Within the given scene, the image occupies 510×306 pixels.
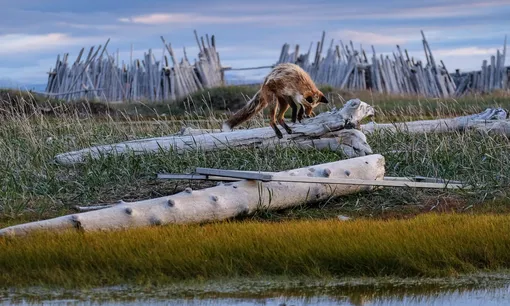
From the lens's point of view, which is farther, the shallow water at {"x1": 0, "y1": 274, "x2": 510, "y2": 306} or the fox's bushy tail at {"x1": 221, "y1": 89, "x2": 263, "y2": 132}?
the fox's bushy tail at {"x1": 221, "y1": 89, "x2": 263, "y2": 132}

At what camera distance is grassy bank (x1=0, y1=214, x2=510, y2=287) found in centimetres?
727

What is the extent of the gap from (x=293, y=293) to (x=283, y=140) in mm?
5023

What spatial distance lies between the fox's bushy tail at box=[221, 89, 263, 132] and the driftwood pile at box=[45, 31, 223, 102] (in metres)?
20.2

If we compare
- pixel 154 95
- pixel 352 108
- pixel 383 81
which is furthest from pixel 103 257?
pixel 383 81

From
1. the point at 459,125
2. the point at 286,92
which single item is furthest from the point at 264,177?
the point at 459,125

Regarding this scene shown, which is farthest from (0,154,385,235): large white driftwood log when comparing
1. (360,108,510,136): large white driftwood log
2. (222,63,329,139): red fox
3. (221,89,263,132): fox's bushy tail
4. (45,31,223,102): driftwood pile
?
(45,31,223,102): driftwood pile

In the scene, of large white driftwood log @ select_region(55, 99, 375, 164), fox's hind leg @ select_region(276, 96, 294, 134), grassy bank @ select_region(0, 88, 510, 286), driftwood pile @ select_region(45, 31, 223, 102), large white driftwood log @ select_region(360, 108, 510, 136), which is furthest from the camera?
driftwood pile @ select_region(45, 31, 223, 102)

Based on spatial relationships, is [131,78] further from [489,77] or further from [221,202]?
[221,202]

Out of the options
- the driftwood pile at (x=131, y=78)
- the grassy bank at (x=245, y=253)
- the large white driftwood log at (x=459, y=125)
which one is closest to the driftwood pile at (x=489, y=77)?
the driftwood pile at (x=131, y=78)

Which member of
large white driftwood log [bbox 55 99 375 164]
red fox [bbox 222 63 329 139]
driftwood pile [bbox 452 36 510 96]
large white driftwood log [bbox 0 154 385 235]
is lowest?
driftwood pile [bbox 452 36 510 96]

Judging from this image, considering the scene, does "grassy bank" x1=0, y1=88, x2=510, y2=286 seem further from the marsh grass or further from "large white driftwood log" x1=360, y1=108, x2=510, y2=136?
"large white driftwood log" x1=360, y1=108, x2=510, y2=136

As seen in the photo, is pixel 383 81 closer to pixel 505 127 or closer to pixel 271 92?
pixel 505 127

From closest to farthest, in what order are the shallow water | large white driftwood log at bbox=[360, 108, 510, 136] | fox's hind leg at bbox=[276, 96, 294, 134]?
the shallow water < fox's hind leg at bbox=[276, 96, 294, 134] < large white driftwood log at bbox=[360, 108, 510, 136]

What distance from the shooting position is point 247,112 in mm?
11320
